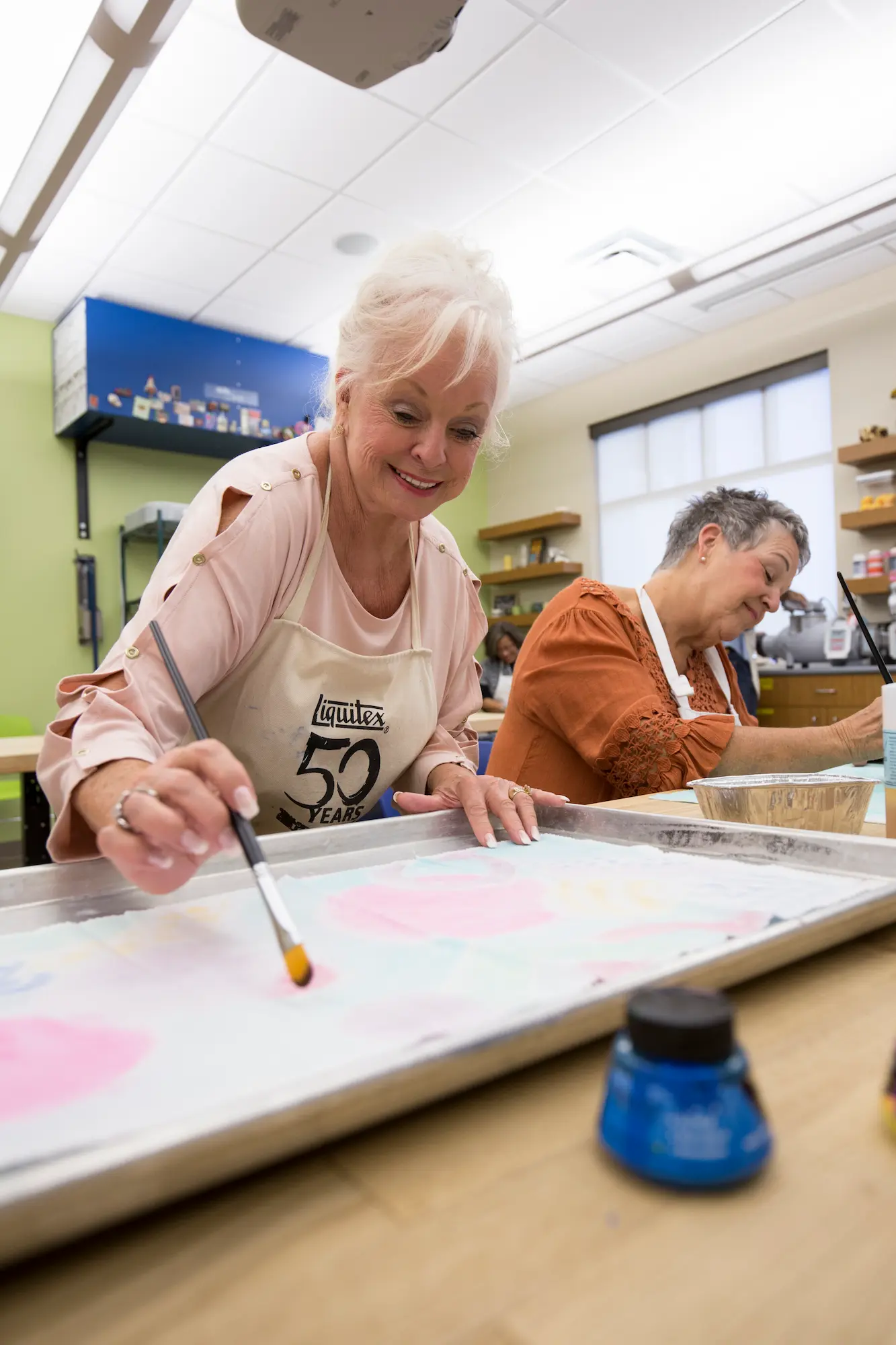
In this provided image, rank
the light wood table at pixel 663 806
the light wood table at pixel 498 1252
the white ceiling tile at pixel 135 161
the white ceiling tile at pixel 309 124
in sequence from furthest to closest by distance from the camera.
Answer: the white ceiling tile at pixel 135 161 → the white ceiling tile at pixel 309 124 → the light wood table at pixel 663 806 → the light wood table at pixel 498 1252

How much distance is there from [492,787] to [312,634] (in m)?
0.35

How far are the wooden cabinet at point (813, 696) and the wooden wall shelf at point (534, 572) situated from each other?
204 cm

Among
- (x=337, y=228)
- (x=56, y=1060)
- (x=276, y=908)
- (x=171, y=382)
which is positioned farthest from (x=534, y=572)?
(x=56, y=1060)

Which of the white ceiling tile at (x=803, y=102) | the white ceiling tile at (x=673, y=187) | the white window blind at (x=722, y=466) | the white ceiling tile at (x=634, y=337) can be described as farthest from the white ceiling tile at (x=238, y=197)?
the white window blind at (x=722, y=466)

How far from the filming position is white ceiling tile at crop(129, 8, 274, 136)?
2.81 metres

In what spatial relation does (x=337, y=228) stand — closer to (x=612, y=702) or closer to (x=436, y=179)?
(x=436, y=179)

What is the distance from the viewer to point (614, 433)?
244 inches

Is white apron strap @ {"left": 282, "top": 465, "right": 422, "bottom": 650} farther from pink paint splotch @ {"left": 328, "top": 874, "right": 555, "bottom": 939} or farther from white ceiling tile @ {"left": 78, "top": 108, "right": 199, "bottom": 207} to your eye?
white ceiling tile @ {"left": 78, "top": 108, "right": 199, "bottom": 207}

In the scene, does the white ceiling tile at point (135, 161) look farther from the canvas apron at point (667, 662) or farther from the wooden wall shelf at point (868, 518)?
the wooden wall shelf at point (868, 518)

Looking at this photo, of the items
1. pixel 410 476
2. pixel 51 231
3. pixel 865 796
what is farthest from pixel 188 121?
pixel 865 796

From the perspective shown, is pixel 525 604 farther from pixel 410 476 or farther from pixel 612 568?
pixel 410 476

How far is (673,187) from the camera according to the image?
3.76 meters

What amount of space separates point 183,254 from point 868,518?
11.8 feet

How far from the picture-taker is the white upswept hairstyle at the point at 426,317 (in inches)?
44.2
